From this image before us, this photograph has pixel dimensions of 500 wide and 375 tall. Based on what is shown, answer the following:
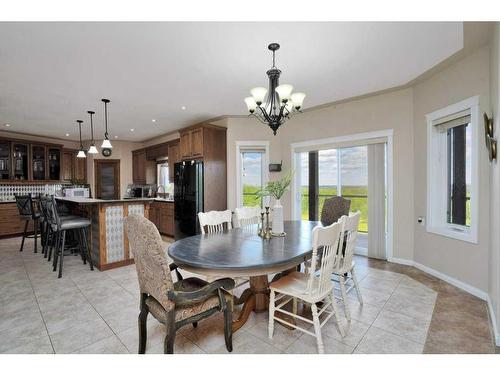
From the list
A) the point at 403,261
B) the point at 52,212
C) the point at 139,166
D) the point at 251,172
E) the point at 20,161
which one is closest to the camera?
the point at 52,212

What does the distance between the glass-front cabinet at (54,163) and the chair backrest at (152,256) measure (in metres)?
6.76

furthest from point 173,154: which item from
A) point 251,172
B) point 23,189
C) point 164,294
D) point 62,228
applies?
point 164,294

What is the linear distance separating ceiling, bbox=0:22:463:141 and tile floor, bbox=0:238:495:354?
2553 mm

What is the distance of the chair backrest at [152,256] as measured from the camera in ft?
4.84

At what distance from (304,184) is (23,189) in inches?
280

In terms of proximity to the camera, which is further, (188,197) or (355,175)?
(188,197)

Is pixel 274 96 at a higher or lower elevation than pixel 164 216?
higher

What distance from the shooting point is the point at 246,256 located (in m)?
1.78

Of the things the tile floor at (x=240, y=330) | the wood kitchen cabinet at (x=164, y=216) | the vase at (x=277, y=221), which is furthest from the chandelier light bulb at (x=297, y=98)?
the wood kitchen cabinet at (x=164, y=216)

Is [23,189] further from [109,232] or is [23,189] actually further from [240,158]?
[240,158]

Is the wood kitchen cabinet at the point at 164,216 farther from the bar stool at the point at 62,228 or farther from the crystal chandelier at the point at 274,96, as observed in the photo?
the crystal chandelier at the point at 274,96

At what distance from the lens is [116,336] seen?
1991 mm

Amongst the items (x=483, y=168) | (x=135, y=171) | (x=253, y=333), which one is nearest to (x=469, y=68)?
(x=483, y=168)
